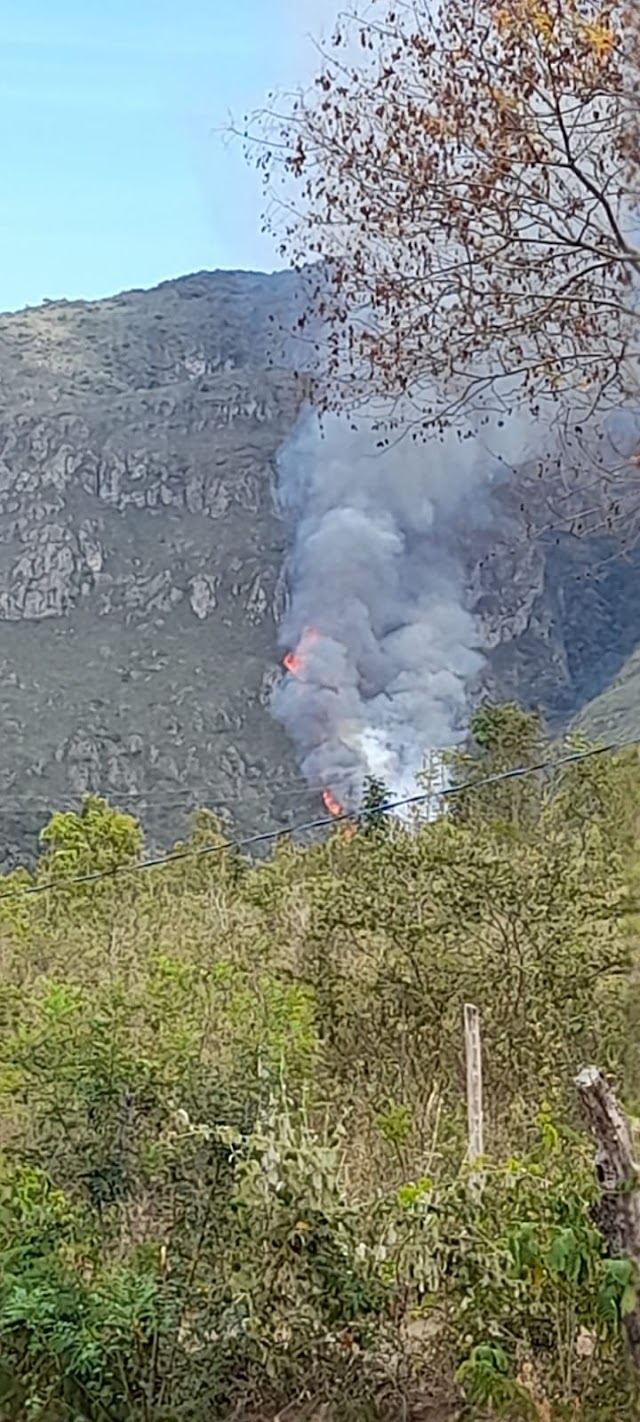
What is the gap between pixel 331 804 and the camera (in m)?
7.65

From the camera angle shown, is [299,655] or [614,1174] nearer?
[614,1174]

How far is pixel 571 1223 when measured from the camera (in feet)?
6.63

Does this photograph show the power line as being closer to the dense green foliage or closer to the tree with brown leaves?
the dense green foliage

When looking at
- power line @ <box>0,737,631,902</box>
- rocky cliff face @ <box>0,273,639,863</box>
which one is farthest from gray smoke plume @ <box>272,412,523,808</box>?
power line @ <box>0,737,631,902</box>

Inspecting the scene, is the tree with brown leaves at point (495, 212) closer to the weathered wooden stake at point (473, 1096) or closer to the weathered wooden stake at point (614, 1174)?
the weathered wooden stake at point (614, 1174)

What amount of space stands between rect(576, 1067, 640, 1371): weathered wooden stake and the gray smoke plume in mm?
5556

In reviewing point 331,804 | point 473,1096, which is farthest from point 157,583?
point 473,1096

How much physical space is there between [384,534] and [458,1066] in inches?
334

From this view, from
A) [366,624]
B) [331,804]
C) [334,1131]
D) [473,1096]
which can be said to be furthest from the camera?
[366,624]

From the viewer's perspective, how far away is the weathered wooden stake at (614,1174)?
68.7 inches

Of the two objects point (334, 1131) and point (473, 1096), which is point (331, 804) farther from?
point (334, 1131)

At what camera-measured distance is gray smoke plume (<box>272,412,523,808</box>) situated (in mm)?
9539

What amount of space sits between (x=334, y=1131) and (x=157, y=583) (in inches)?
569

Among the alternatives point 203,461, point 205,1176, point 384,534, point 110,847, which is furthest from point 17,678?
point 205,1176
